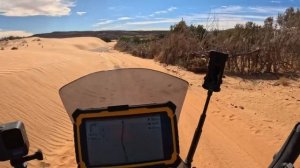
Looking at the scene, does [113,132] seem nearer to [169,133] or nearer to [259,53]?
[169,133]


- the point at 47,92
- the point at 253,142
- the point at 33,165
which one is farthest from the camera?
the point at 47,92

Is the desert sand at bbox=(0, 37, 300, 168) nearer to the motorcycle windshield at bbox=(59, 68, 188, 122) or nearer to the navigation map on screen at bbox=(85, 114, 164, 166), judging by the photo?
the motorcycle windshield at bbox=(59, 68, 188, 122)

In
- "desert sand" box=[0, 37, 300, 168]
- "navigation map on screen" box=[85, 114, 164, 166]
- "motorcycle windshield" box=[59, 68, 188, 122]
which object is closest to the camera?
"navigation map on screen" box=[85, 114, 164, 166]

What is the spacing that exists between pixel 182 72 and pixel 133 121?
55.2 feet

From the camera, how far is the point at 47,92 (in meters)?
12.3

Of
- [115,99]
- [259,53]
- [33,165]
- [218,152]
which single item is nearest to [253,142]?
[218,152]

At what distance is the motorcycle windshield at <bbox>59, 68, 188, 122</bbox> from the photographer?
320 cm

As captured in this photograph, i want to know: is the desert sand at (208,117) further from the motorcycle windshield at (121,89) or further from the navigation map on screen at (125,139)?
the navigation map on screen at (125,139)

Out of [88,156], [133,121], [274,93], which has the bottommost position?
[274,93]

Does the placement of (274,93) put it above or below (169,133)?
below

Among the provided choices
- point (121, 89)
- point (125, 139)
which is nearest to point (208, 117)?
point (121, 89)

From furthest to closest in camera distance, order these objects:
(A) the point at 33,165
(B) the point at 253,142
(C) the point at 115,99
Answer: (B) the point at 253,142 < (A) the point at 33,165 < (C) the point at 115,99

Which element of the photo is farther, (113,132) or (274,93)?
(274,93)

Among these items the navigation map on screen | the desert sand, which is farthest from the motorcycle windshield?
the desert sand
